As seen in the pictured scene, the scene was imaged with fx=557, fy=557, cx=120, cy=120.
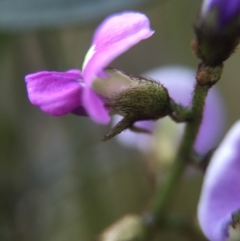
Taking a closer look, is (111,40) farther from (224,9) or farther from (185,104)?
(185,104)

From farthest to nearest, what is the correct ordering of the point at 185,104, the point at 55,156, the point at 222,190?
the point at 55,156, the point at 185,104, the point at 222,190

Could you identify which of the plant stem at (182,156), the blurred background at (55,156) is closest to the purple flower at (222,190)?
the plant stem at (182,156)

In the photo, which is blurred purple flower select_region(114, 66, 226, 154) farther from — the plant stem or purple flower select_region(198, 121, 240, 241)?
purple flower select_region(198, 121, 240, 241)

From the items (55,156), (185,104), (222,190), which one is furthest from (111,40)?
(55,156)

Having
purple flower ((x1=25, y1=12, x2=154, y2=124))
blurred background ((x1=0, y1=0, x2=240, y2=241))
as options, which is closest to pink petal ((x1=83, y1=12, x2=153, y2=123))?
purple flower ((x1=25, y1=12, x2=154, y2=124))

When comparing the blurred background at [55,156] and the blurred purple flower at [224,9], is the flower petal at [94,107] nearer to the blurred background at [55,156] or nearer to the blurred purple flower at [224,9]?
the blurred purple flower at [224,9]

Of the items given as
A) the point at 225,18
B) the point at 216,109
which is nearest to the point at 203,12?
the point at 225,18

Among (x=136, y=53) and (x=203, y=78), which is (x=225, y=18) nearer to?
(x=203, y=78)
